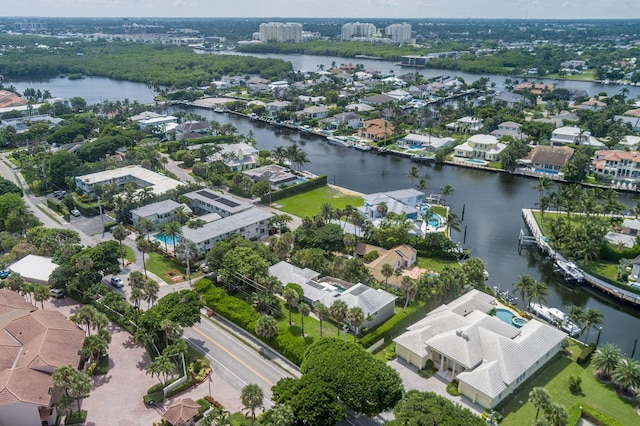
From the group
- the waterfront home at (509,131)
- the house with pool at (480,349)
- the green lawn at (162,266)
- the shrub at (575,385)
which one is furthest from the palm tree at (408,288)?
the waterfront home at (509,131)

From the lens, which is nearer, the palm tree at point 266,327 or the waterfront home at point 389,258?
the palm tree at point 266,327

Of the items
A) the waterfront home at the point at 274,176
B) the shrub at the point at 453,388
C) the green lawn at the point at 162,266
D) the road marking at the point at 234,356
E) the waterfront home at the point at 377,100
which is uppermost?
the waterfront home at the point at 377,100

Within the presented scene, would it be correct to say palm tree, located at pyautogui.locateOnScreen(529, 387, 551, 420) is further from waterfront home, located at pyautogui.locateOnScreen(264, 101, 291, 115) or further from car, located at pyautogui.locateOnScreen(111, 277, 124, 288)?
waterfront home, located at pyautogui.locateOnScreen(264, 101, 291, 115)

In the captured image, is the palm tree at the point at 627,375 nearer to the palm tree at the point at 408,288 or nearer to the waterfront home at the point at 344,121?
the palm tree at the point at 408,288

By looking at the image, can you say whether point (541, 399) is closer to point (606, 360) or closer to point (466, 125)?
point (606, 360)

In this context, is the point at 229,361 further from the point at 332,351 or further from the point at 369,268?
the point at 369,268

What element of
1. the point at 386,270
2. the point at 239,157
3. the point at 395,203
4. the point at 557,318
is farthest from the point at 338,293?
the point at 239,157

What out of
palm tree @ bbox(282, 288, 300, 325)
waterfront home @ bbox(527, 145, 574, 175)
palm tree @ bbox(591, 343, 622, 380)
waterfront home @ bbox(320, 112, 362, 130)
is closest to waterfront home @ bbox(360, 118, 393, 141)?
waterfront home @ bbox(320, 112, 362, 130)
